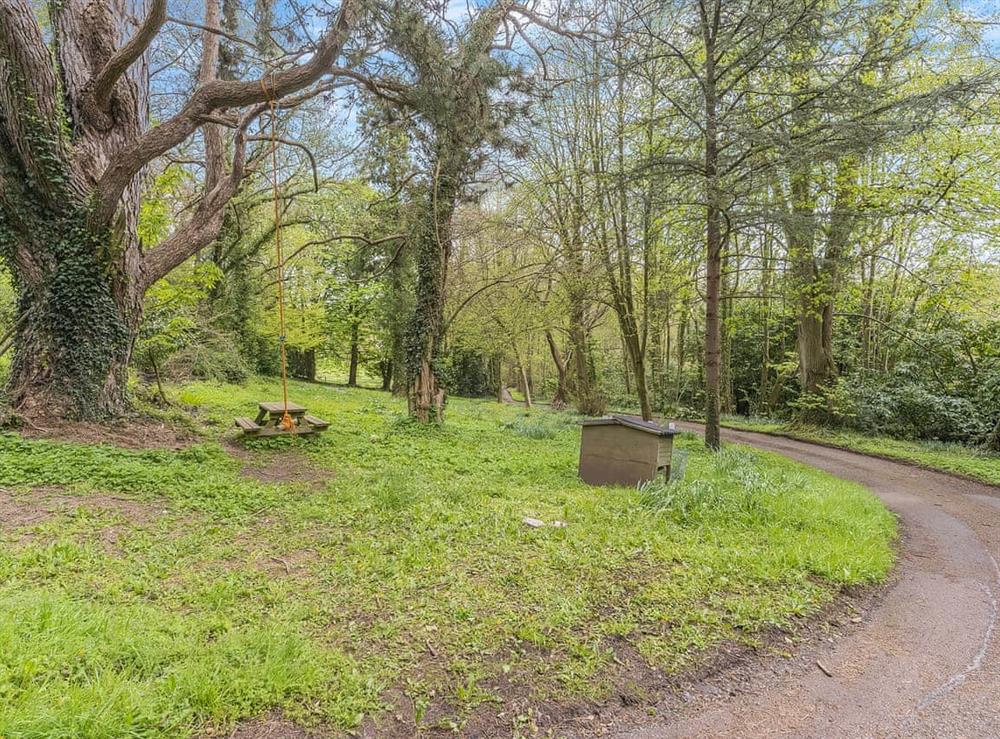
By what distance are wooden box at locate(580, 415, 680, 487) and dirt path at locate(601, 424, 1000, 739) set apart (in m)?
2.28

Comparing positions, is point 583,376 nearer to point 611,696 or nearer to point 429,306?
point 429,306

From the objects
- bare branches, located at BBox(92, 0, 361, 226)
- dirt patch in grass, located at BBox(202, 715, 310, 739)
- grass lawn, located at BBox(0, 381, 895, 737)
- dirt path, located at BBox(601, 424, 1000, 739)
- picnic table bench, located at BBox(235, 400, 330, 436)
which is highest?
bare branches, located at BBox(92, 0, 361, 226)

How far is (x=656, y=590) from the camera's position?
321 centimetres

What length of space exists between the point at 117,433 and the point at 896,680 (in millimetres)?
7674

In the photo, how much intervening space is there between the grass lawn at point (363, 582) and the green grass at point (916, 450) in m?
3.93

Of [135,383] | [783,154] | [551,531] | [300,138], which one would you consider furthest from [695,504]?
[300,138]

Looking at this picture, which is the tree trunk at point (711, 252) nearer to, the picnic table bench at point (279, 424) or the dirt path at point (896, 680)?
the dirt path at point (896, 680)

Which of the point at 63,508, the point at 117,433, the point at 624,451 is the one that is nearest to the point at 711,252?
the point at 624,451

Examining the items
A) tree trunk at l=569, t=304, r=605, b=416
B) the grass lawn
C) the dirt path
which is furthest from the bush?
the dirt path

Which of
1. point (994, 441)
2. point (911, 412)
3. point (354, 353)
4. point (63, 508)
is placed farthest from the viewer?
point (354, 353)

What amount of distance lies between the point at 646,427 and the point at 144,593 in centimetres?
467

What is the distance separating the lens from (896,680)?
99.9 inches

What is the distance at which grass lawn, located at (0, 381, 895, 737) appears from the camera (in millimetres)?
2100

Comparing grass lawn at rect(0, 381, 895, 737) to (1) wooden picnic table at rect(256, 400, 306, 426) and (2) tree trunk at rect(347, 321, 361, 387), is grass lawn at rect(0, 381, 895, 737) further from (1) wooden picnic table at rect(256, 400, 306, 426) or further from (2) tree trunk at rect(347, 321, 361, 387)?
(2) tree trunk at rect(347, 321, 361, 387)
